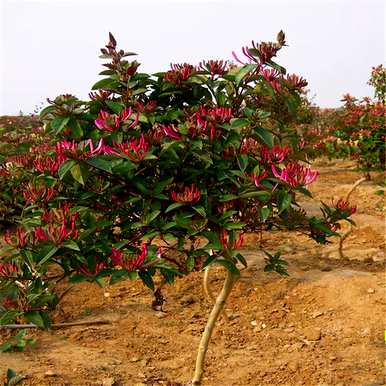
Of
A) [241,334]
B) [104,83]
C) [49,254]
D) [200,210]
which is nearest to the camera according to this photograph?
[49,254]

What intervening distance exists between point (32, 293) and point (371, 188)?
343 inches

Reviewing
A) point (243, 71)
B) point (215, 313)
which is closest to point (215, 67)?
point (243, 71)

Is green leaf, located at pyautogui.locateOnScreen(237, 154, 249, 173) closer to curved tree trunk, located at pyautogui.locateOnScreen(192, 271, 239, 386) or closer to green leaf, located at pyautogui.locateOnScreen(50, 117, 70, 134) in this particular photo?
green leaf, located at pyautogui.locateOnScreen(50, 117, 70, 134)

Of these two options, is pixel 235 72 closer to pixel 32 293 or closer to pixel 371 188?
pixel 32 293

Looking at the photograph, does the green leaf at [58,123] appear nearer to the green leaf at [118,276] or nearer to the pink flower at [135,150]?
the pink flower at [135,150]

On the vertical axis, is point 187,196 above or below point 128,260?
above

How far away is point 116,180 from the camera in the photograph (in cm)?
231

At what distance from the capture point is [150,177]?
7.77 feet

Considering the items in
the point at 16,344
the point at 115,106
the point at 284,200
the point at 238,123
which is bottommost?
the point at 16,344

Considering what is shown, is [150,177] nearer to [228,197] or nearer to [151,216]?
[151,216]

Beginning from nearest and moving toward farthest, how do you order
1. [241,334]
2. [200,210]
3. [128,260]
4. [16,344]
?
[128,260], [200,210], [16,344], [241,334]

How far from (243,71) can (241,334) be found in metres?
2.59

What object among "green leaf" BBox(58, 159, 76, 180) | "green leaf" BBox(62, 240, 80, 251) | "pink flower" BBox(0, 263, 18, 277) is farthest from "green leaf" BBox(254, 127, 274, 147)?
"pink flower" BBox(0, 263, 18, 277)

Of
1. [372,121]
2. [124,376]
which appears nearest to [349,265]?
[372,121]
